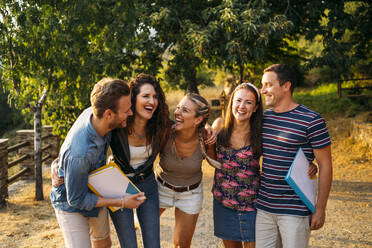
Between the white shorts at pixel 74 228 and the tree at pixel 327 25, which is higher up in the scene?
the tree at pixel 327 25

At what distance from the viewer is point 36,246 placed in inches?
178

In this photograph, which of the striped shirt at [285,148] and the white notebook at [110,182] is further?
the striped shirt at [285,148]

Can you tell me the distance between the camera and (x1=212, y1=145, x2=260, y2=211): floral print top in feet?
8.86

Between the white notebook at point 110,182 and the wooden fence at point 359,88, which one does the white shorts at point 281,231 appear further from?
the wooden fence at point 359,88

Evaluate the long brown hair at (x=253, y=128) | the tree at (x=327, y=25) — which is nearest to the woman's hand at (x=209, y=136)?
the long brown hair at (x=253, y=128)

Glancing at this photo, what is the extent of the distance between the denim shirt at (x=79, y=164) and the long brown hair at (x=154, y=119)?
505 millimetres

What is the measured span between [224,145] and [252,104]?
0.41 m

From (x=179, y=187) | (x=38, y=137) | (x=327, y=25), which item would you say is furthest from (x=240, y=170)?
(x=327, y=25)

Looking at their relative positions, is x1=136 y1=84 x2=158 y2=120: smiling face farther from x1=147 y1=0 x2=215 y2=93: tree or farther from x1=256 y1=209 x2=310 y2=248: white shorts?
x1=147 y1=0 x2=215 y2=93: tree

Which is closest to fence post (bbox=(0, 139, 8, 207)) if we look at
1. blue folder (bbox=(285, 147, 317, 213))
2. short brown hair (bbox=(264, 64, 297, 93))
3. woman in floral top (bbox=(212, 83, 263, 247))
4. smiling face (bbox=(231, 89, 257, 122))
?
woman in floral top (bbox=(212, 83, 263, 247))

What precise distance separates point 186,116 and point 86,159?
1.09 meters

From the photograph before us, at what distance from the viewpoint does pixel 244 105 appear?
270 centimetres

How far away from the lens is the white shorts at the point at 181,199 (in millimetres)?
3031

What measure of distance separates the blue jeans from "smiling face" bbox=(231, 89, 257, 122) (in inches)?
35.5
